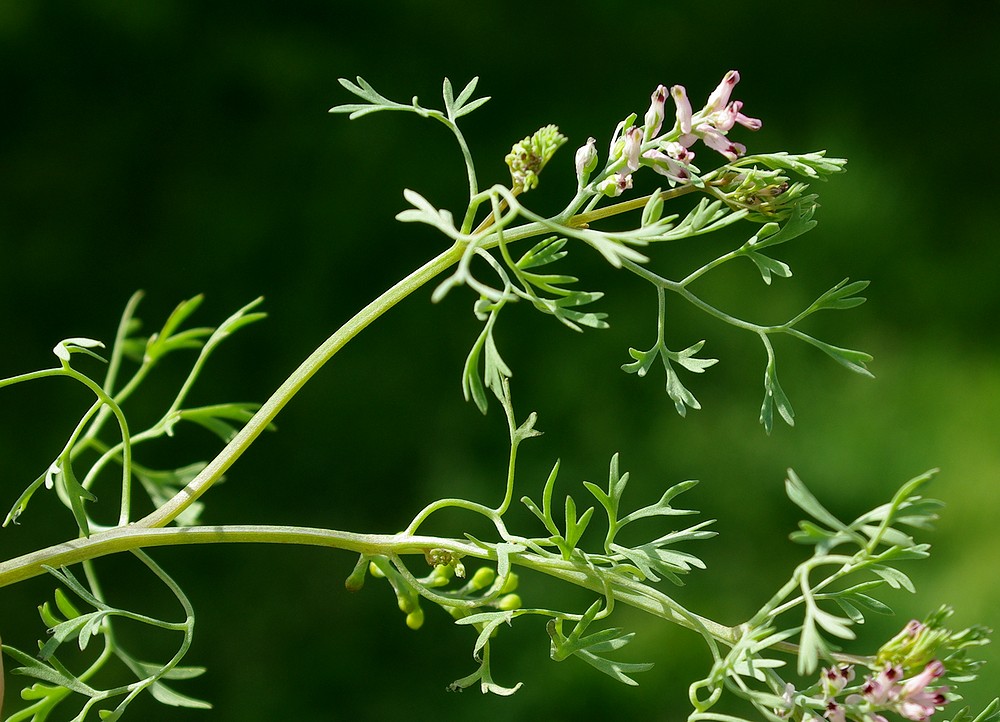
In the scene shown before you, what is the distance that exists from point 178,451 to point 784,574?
93cm

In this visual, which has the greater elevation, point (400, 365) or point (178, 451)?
point (400, 365)

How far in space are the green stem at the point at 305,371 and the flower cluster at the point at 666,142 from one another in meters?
0.08

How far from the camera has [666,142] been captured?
1.63 feet

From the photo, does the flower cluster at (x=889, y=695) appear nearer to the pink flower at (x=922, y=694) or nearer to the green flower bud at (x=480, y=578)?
the pink flower at (x=922, y=694)

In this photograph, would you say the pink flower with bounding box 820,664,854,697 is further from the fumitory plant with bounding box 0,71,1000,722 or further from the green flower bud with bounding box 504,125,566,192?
the green flower bud with bounding box 504,125,566,192

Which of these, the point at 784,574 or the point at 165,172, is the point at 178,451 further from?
the point at 784,574

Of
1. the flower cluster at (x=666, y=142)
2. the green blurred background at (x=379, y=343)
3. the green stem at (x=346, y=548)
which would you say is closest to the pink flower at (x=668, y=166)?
the flower cluster at (x=666, y=142)

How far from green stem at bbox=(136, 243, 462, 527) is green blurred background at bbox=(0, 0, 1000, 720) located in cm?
101

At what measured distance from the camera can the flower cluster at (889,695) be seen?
0.42 meters

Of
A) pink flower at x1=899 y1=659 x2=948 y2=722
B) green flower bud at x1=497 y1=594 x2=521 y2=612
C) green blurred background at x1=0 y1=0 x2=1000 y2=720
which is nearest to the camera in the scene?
pink flower at x1=899 y1=659 x2=948 y2=722

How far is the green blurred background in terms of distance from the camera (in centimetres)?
157

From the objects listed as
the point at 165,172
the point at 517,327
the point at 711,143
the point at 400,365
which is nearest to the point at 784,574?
the point at 517,327

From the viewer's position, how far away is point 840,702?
0.45m

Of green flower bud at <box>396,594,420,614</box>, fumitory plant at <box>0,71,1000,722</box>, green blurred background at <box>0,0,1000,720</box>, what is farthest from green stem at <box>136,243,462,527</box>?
green blurred background at <box>0,0,1000,720</box>
